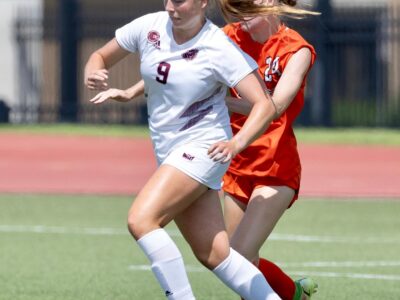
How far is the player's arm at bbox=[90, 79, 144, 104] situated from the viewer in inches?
283

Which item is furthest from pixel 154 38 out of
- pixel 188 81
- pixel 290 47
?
pixel 290 47

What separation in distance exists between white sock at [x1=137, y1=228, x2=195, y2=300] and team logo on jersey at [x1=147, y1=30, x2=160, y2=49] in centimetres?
99

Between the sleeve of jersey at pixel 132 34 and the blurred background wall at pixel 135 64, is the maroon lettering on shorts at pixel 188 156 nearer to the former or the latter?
the sleeve of jersey at pixel 132 34

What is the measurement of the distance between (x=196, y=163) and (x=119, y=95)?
778mm

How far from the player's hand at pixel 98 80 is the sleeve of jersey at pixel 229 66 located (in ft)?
2.12

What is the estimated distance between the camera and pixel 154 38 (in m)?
6.99

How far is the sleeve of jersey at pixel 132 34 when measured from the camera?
7102mm

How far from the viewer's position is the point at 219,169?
272 inches

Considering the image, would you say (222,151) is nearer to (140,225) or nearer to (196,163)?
(196,163)

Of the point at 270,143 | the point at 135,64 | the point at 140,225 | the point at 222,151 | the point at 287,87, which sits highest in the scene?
the point at 287,87

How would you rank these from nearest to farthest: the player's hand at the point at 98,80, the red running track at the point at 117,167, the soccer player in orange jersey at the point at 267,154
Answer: the player's hand at the point at 98,80 → the soccer player in orange jersey at the point at 267,154 → the red running track at the point at 117,167

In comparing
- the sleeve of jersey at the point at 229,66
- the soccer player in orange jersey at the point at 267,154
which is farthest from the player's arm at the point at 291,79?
the sleeve of jersey at the point at 229,66

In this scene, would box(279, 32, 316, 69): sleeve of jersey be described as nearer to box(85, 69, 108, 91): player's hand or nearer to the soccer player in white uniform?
the soccer player in white uniform

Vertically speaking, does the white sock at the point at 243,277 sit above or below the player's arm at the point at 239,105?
below
